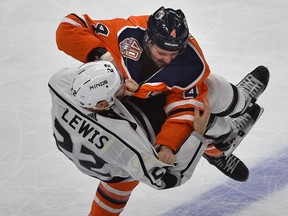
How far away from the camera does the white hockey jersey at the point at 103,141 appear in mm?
2781

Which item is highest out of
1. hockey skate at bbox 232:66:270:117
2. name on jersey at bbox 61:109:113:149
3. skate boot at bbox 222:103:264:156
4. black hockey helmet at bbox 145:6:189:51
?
black hockey helmet at bbox 145:6:189:51

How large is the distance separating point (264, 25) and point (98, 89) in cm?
284

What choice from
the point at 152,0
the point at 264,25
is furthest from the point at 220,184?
the point at 152,0

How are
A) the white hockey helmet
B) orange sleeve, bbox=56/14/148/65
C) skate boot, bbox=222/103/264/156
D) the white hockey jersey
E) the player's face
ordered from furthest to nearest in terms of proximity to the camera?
skate boot, bbox=222/103/264/156 → orange sleeve, bbox=56/14/148/65 → the player's face → the white hockey jersey → the white hockey helmet

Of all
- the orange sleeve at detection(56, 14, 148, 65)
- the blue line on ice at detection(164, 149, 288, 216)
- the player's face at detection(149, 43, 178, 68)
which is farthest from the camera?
the blue line on ice at detection(164, 149, 288, 216)

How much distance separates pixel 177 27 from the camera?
292cm

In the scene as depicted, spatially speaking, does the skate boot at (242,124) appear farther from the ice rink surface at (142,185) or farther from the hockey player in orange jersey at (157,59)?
the hockey player in orange jersey at (157,59)

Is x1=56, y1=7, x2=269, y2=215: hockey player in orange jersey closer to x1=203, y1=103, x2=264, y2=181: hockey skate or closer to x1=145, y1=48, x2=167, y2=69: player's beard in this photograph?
x1=145, y1=48, x2=167, y2=69: player's beard

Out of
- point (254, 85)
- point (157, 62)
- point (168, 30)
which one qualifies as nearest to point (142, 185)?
point (254, 85)

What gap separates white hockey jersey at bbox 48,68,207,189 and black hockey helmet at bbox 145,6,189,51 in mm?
314

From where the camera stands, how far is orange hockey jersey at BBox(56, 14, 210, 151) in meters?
2.98

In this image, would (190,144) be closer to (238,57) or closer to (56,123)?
(56,123)

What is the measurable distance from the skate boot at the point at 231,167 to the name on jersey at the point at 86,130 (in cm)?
127

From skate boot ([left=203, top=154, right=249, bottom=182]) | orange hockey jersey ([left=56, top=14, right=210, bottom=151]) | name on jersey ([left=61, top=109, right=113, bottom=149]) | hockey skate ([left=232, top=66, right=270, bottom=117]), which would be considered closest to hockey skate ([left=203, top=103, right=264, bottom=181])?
skate boot ([left=203, top=154, right=249, bottom=182])
